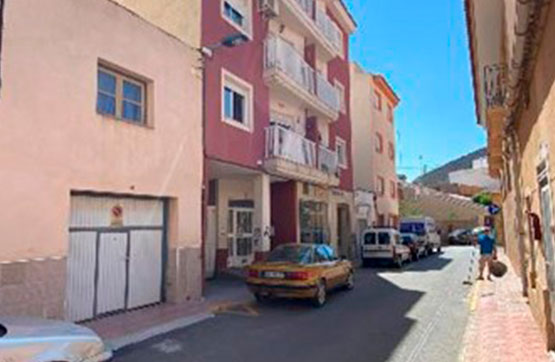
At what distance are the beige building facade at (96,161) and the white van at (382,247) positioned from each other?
1266 cm

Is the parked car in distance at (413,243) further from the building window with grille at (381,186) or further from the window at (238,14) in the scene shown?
the window at (238,14)

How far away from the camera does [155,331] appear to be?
32.1ft

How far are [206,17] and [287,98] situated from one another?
692cm

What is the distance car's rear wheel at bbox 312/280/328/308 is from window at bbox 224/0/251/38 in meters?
8.72

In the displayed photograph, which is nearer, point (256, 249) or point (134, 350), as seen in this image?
point (134, 350)

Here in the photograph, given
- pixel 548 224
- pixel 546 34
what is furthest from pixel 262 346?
pixel 546 34

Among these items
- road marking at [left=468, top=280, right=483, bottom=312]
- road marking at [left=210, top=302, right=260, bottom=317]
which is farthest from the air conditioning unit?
road marking at [left=468, top=280, right=483, bottom=312]

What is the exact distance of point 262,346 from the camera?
8.73m

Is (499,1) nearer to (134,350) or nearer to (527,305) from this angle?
(527,305)

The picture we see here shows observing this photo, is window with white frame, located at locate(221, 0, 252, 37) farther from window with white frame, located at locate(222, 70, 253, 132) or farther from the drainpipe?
the drainpipe

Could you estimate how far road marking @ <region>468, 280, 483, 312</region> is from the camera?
12570 millimetres

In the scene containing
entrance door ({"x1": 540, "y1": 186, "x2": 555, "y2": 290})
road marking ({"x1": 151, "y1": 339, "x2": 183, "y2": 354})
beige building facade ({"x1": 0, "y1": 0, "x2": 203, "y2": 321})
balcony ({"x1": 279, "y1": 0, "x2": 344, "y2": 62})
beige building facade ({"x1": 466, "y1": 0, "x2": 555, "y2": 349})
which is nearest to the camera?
beige building facade ({"x1": 466, "y1": 0, "x2": 555, "y2": 349})

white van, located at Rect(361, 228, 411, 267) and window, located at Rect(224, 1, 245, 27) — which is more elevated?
window, located at Rect(224, 1, 245, 27)

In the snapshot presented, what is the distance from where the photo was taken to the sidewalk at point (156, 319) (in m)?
9.32
